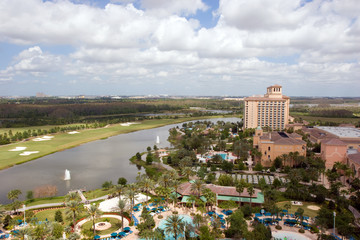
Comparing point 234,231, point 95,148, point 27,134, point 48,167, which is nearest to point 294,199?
point 234,231

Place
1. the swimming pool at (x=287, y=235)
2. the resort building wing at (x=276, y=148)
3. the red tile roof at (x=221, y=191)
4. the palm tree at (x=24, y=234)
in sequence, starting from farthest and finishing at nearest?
the resort building wing at (x=276, y=148) → the red tile roof at (x=221, y=191) → the swimming pool at (x=287, y=235) → the palm tree at (x=24, y=234)

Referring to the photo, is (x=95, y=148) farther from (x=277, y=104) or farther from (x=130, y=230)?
(x=277, y=104)

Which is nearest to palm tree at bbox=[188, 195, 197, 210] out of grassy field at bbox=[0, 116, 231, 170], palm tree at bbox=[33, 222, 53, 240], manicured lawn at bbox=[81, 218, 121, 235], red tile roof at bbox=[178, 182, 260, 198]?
red tile roof at bbox=[178, 182, 260, 198]

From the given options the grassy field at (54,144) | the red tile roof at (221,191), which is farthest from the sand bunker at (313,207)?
the grassy field at (54,144)

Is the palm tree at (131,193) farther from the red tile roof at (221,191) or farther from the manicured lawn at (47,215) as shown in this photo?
the manicured lawn at (47,215)

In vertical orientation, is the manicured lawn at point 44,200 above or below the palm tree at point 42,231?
below
